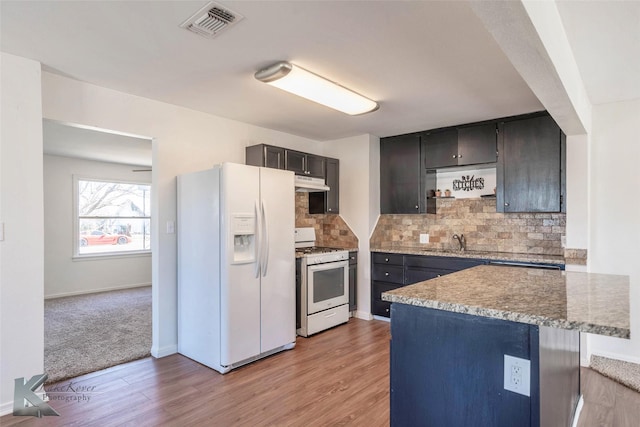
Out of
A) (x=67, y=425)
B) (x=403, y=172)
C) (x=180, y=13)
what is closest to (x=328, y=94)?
(x=180, y=13)

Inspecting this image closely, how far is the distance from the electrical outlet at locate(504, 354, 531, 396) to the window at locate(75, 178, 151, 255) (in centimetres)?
692

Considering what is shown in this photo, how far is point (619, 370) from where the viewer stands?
306 centimetres

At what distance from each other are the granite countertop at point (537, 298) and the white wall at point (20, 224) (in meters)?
2.45

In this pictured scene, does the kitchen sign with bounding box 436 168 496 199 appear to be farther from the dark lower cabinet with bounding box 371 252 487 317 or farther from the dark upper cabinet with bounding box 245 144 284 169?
the dark upper cabinet with bounding box 245 144 284 169

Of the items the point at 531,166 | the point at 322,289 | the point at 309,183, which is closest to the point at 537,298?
the point at 531,166

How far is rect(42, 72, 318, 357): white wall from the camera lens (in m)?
2.87

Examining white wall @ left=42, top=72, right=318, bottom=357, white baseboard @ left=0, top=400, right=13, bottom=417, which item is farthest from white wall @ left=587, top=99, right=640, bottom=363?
white baseboard @ left=0, top=400, right=13, bottom=417

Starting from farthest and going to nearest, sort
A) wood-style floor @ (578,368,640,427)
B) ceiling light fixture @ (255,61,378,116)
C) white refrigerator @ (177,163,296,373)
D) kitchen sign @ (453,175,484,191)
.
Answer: kitchen sign @ (453,175,484,191), white refrigerator @ (177,163,296,373), ceiling light fixture @ (255,61,378,116), wood-style floor @ (578,368,640,427)

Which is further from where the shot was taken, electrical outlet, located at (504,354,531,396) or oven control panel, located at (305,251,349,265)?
oven control panel, located at (305,251,349,265)

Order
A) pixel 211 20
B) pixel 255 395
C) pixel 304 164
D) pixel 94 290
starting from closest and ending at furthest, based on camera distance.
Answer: pixel 211 20 → pixel 255 395 → pixel 304 164 → pixel 94 290

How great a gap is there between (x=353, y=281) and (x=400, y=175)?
4.95ft

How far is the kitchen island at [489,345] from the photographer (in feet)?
4.24

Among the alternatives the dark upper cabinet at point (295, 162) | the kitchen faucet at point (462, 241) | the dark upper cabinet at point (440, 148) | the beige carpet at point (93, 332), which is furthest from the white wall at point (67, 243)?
the kitchen faucet at point (462, 241)

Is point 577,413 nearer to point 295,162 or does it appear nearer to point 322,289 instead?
point 322,289
